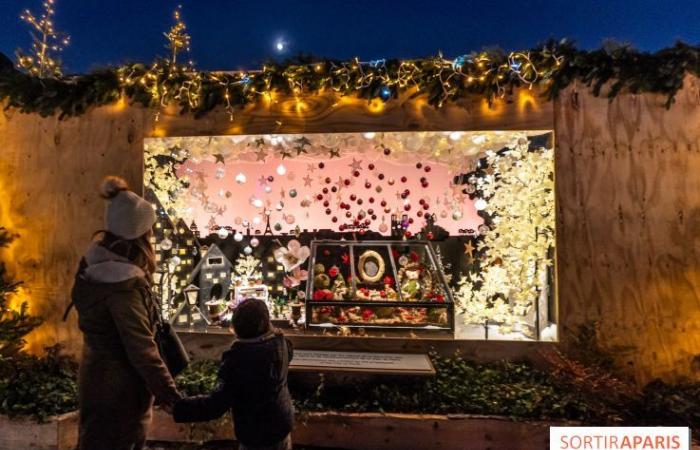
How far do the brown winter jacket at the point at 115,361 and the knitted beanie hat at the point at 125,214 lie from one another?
0.19 m

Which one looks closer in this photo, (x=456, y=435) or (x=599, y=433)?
(x=599, y=433)

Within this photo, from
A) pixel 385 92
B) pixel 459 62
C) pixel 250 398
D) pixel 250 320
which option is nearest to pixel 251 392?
pixel 250 398

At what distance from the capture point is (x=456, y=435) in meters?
3.62

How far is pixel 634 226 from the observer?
425 cm

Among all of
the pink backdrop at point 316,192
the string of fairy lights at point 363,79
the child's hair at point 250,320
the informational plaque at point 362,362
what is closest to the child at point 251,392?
the child's hair at point 250,320

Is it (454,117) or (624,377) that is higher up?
(454,117)

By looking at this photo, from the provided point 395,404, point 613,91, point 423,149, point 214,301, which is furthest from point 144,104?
point 613,91

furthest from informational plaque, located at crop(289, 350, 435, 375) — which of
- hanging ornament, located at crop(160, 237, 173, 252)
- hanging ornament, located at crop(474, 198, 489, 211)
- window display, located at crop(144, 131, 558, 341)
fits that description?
hanging ornament, located at crop(160, 237, 173, 252)

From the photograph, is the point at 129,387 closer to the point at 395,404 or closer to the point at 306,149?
the point at 395,404

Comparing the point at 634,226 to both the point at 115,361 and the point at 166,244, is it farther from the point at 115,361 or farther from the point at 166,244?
the point at 166,244

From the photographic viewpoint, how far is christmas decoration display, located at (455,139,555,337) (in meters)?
4.96

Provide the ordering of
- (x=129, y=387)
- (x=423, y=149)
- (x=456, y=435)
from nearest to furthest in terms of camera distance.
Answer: (x=129, y=387), (x=456, y=435), (x=423, y=149)

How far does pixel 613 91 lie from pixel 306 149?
139 inches

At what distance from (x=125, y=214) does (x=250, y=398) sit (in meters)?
1.22
